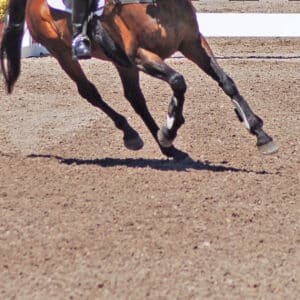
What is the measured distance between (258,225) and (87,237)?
112 cm

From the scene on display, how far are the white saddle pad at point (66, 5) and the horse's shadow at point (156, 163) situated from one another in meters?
1.27

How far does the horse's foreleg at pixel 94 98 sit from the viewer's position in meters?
8.82

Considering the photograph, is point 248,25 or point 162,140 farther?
point 248,25

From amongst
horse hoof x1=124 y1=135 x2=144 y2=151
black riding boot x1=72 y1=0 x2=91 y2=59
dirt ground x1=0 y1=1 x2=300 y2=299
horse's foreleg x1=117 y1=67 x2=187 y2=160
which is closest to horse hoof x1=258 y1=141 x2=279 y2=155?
dirt ground x1=0 y1=1 x2=300 y2=299

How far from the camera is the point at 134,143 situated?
8820 mm

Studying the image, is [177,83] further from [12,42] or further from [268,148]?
[12,42]

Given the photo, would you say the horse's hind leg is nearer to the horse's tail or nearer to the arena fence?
the horse's tail

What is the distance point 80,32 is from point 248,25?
971 centimetres

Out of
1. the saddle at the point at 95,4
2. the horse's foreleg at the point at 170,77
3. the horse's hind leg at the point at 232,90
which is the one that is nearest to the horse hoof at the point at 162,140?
the horse's foreleg at the point at 170,77

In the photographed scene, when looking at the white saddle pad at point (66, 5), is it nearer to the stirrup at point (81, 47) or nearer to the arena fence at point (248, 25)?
the stirrup at point (81, 47)

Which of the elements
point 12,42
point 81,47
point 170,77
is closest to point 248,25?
point 12,42

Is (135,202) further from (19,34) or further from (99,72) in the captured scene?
(99,72)

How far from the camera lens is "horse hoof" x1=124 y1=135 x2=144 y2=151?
8820 millimetres

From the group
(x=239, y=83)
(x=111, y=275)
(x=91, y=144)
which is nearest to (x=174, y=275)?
(x=111, y=275)
